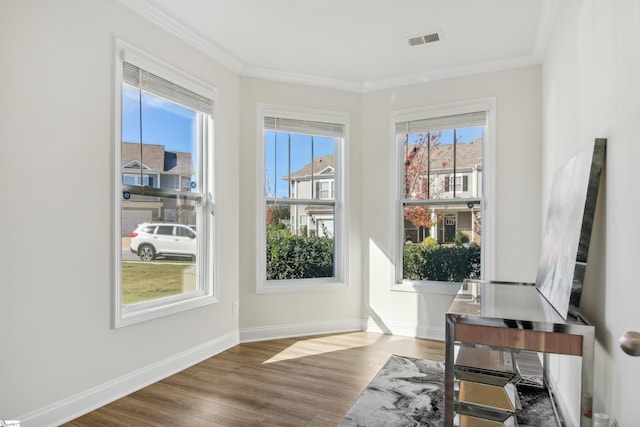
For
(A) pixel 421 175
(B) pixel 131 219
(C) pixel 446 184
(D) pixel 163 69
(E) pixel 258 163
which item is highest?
(D) pixel 163 69

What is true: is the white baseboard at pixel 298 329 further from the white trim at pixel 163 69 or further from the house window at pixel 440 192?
the white trim at pixel 163 69

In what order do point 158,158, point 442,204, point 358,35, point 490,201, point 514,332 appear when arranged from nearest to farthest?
point 514,332
point 158,158
point 358,35
point 490,201
point 442,204

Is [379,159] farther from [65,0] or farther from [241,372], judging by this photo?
[65,0]

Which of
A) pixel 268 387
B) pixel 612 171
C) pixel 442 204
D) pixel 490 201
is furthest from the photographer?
pixel 442 204

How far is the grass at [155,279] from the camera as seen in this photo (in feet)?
9.60

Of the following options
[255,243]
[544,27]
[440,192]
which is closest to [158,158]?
[255,243]

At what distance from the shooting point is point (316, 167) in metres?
4.45

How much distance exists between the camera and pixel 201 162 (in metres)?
3.67

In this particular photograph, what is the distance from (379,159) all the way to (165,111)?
2.23 metres

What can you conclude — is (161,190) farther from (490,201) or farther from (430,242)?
(490,201)

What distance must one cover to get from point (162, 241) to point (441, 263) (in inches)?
106

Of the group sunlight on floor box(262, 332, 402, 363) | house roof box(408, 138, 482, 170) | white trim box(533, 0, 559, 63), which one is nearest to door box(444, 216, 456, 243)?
house roof box(408, 138, 482, 170)

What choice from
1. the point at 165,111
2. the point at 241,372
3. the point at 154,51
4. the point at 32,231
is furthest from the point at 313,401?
the point at 154,51

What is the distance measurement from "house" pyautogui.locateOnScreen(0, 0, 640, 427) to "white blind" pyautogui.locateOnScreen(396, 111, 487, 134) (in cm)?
13
